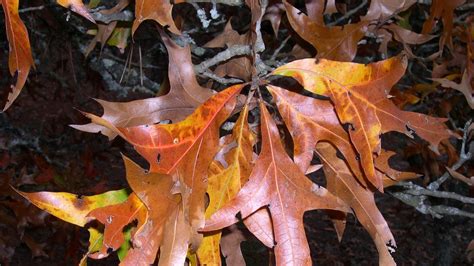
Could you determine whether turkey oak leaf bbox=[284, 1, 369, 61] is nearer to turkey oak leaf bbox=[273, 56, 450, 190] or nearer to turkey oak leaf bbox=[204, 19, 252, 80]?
turkey oak leaf bbox=[204, 19, 252, 80]

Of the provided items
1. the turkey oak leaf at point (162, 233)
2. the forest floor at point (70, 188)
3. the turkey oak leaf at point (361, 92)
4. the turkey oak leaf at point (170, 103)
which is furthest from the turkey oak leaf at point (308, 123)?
the forest floor at point (70, 188)

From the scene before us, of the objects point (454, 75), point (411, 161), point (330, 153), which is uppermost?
point (330, 153)

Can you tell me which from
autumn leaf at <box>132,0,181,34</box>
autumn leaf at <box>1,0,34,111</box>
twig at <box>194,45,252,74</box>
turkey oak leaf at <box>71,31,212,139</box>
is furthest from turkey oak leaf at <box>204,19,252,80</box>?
autumn leaf at <box>1,0,34,111</box>

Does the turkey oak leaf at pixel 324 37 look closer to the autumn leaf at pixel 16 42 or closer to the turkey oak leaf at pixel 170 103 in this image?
the turkey oak leaf at pixel 170 103

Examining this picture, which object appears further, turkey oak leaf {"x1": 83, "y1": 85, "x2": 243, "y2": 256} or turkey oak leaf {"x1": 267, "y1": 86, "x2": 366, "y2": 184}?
turkey oak leaf {"x1": 267, "y1": 86, "x2": 366, "y2": 184}

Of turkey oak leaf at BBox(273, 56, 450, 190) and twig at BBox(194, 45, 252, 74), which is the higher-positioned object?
turkey oak leaf at BBox(273, 56, 450, 190)

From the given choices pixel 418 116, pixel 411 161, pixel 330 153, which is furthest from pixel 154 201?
pixel 411 161

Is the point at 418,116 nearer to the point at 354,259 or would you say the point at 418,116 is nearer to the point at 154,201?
the point at 154,201
